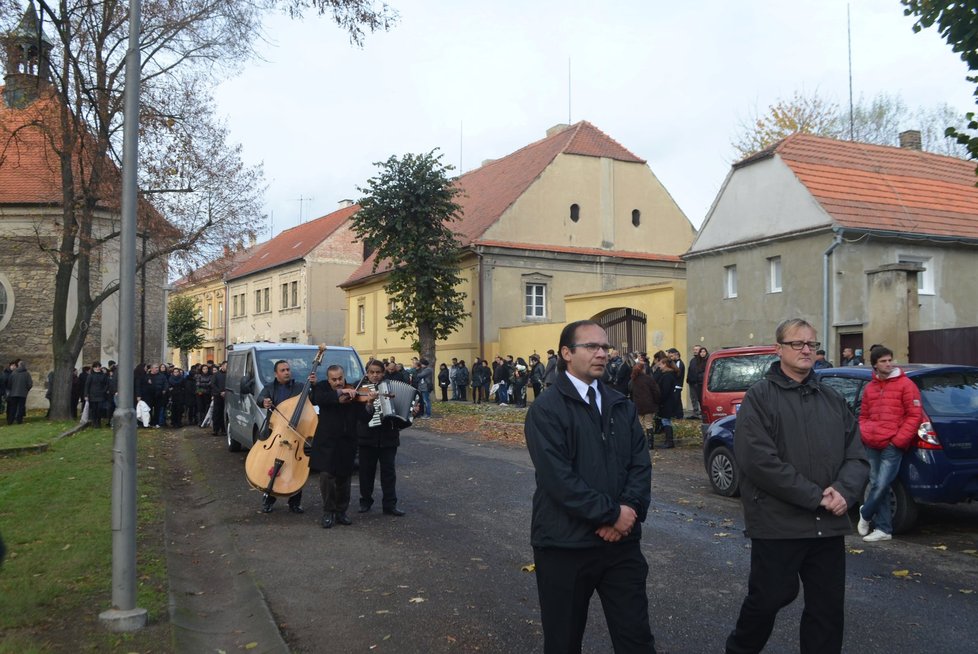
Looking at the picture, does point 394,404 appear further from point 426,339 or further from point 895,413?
point 426,339

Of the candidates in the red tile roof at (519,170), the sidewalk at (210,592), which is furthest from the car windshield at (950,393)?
the red tile roof at (519,170)

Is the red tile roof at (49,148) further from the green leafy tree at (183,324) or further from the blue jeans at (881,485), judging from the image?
the green leafy tree at (183,324)

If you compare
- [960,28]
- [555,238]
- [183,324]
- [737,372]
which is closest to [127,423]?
[960,28]

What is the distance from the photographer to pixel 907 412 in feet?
27.0

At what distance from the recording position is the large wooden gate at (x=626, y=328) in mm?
29484

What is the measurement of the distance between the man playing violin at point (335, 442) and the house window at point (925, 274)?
61.9 feet

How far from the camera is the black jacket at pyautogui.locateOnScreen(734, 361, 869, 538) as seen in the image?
432 centimetres

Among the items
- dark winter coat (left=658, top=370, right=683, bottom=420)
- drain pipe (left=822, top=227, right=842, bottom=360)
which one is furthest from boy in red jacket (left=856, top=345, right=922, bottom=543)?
drain pipe (left=822, top=227, right=842, bottom=360)

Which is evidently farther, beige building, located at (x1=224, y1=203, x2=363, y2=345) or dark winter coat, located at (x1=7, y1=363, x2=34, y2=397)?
beige building, located at (x1=224, y1=203, x2=363, y2=345)

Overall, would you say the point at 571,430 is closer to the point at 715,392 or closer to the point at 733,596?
the point at 733,596

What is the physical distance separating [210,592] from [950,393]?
23.4 ft

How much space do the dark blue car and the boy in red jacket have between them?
0.68ft

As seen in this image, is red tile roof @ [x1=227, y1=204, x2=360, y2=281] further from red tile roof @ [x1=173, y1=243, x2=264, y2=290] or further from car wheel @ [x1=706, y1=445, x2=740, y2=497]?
car wheel @ [x1=706, y1=445, x2=740, y2=497]

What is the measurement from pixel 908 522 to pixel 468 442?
11.1 metres
